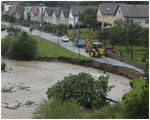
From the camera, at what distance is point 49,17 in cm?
7981

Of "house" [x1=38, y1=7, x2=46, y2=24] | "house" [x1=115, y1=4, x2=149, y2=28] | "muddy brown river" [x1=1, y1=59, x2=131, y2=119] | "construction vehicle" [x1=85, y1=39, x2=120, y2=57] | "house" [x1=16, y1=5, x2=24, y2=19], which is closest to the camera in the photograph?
"muddy brown river" [x1=1, y1=59, x2=131, y2=119]

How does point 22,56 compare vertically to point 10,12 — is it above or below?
below

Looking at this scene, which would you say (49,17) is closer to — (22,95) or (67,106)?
(22,95)

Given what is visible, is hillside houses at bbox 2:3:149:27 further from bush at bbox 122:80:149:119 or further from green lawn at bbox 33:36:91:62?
bush at bbox 122:80:149:119

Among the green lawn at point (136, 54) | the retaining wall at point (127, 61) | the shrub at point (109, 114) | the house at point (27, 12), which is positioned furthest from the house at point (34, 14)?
the shrub at point (109, 114)

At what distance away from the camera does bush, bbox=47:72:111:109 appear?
19406 mm

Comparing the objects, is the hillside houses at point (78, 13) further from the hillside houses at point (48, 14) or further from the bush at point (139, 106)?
the bush at point (139, 106)

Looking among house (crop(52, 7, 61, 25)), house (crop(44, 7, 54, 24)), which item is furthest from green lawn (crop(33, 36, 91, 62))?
house (crop(44, 7, 54, 24))

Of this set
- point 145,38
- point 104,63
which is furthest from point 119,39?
point 104,63

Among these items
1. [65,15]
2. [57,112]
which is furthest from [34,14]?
[57,112]

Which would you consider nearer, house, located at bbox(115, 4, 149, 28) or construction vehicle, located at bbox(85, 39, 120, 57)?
construction vehicle, located at bbox(85, 39, 120, 57)

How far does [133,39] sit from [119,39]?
6.68 feet

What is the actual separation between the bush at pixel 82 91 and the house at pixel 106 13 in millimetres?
40528

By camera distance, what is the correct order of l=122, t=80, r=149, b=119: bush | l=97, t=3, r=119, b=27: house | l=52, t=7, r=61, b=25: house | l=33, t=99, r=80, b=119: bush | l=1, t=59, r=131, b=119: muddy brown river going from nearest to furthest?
l=122, t=80, r=149, b=119: bush
l=33, t=99, r=80, b=119: bush
l=1, t=59, r=131, b=119: muddy brown river
l=97, t=3, r=119, b=27: house
l=52, t=7, r=61, b=25: house
